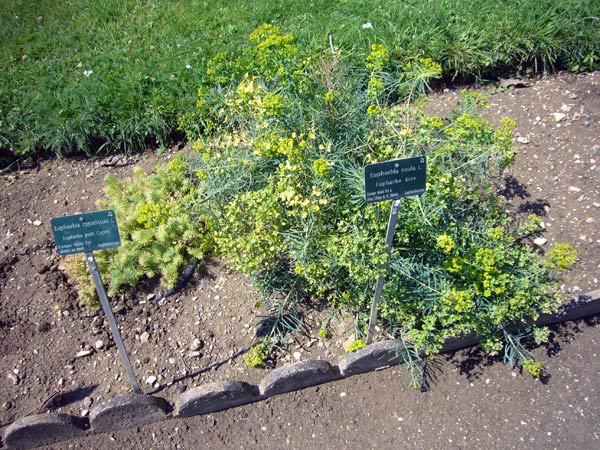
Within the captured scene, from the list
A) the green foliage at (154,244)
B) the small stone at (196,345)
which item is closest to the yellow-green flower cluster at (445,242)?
the green foliage at (154,244)

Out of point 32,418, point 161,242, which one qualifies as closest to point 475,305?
point 161,242

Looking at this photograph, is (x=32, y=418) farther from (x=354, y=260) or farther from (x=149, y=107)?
(x=149, y=107)

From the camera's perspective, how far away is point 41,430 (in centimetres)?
296

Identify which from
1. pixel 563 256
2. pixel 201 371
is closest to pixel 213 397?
pixel 201 371

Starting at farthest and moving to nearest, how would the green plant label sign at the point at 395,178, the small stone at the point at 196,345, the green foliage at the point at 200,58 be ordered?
1. the green foliage at the point at 200,58
2. the small stone at the point at 196,345
3. the green plant label sign at the point at 395,178

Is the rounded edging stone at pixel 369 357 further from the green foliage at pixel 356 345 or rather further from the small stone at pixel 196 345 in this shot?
the small stone at pixel 196 345

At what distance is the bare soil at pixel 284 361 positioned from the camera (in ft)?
9.91

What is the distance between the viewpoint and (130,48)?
5238mm

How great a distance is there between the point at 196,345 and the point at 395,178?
1657 mm

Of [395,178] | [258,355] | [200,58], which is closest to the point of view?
[395,178]

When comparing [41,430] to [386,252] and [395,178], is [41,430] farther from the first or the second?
[395,178]

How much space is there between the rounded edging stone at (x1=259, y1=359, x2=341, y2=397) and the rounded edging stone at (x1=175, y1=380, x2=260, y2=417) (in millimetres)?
102

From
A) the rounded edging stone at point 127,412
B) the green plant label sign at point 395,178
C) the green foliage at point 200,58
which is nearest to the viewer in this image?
the green plant label sign at point 395,178

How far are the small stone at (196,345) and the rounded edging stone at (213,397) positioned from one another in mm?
332
